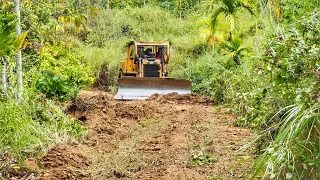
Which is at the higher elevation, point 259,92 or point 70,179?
point 259,92

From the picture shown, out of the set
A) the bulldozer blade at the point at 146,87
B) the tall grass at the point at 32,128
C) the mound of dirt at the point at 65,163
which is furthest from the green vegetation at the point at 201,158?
the bulldozer blade at the point at 146,87

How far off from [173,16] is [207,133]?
1972 cm

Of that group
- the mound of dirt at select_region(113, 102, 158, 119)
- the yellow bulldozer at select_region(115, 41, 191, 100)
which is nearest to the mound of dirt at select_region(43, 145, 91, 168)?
the mound of dirt at select_region(113, 102, 158, 119)

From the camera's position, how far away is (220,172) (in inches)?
175

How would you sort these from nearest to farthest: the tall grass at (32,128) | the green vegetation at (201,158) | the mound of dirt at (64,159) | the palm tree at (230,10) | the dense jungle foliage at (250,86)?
the dense jungle foliage at (250,86) < the green vegetation at (201,158) < the mound of dirt at (64,159) < the tall grass at (32,128) < the palm tree at (230,10)

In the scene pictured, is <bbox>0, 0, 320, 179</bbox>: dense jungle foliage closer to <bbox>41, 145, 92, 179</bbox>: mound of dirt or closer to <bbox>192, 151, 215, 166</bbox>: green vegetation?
<bbox>41, 145, 92, 179</bbox>: mound of dirt

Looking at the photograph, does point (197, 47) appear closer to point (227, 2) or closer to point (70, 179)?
point (227, 2)

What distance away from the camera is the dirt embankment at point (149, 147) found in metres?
4.78

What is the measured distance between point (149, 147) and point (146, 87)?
288 inches

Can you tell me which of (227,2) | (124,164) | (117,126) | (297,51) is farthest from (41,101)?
(227,2)

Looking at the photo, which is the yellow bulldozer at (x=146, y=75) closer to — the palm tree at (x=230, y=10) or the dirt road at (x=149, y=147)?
the palm tree at (x=230, y=10)

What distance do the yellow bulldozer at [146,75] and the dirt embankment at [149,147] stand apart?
343cm

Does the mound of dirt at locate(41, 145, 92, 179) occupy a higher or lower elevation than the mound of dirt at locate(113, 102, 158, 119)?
higher

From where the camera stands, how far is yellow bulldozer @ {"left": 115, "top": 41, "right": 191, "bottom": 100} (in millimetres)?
13164
